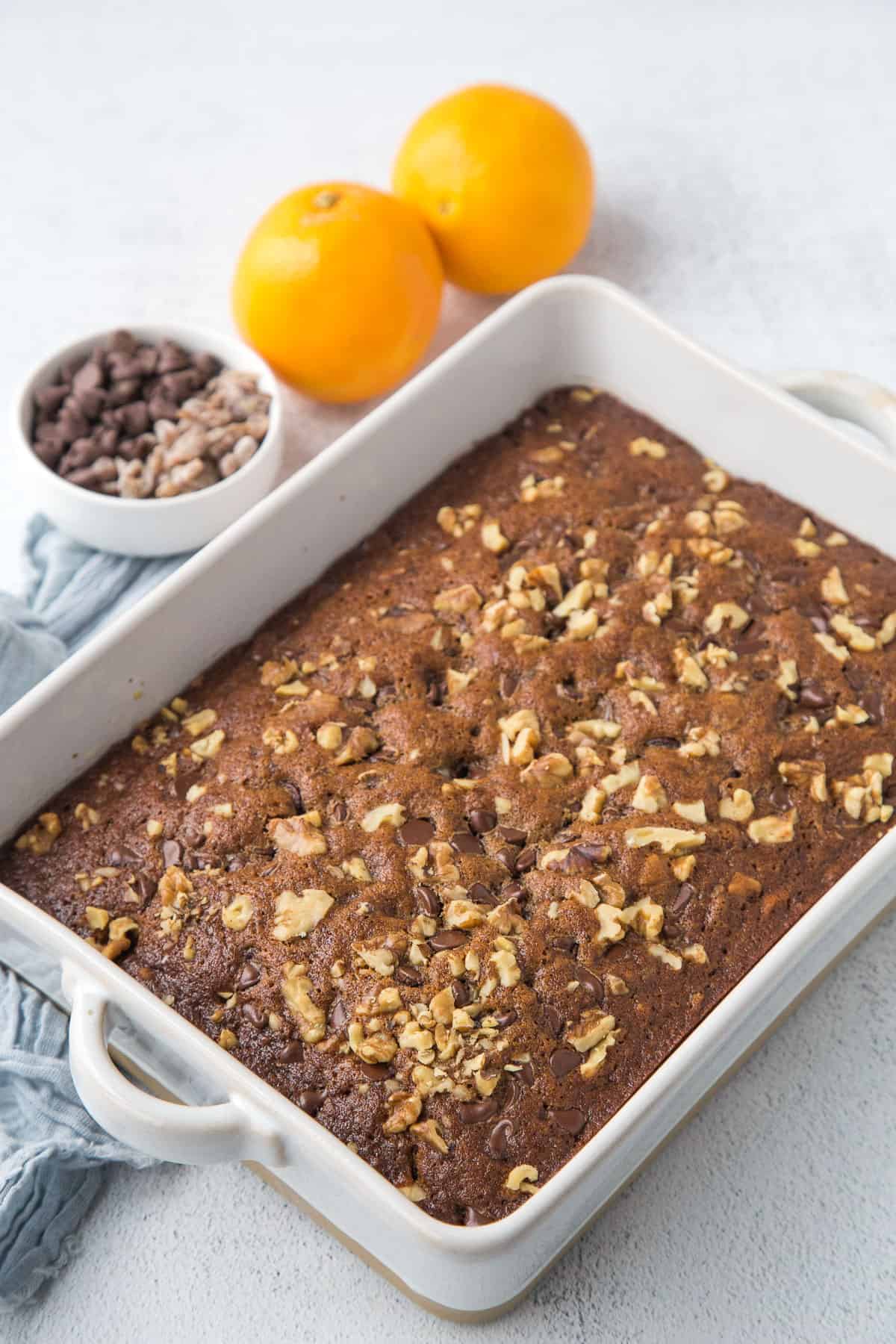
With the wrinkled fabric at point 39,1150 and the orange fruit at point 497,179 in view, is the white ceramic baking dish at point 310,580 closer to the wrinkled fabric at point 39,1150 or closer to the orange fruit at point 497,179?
the wrinkled fabric at point 39,1150

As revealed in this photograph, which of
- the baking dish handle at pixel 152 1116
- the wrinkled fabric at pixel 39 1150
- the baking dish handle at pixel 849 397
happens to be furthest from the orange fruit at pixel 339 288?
the baking dish handle at pixel 152 1116

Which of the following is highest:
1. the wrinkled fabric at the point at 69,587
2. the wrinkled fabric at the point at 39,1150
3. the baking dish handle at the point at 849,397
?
the baking dish handle at the point at 849,397

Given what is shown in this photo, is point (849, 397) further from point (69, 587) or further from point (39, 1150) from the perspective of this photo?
point (39, 1150)

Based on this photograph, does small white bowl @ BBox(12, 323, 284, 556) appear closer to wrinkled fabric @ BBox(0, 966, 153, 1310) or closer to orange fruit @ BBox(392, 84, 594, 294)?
orange fruit @ BBox(392, 84, 594, 294)

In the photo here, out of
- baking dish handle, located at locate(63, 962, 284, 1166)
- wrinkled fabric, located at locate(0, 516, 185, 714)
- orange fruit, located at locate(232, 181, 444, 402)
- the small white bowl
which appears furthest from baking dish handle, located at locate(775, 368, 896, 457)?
baking dish handle, located at locate(63, 962, 284, 1166)

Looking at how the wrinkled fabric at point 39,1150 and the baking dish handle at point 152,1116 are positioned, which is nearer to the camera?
the baking dish handle at point 152,1116

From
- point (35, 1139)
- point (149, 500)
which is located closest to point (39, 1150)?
point (35, 1139)

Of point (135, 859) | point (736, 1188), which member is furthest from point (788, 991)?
point (135, 859)

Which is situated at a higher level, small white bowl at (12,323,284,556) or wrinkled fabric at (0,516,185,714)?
small white bowl at (12,323,284,556)
